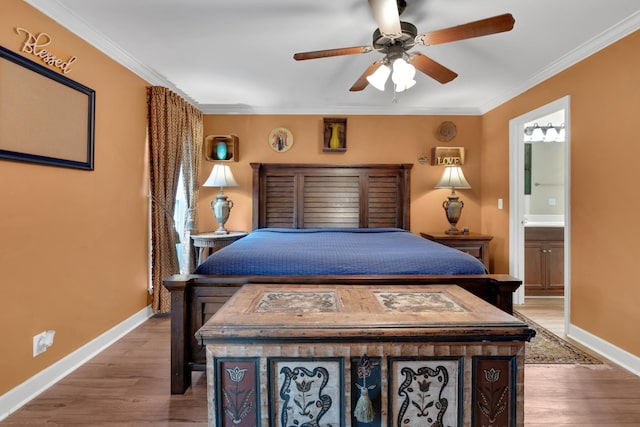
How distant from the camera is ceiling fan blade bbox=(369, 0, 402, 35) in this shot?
5.35 feet

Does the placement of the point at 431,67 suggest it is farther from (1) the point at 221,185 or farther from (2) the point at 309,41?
(1) the point at 221,185

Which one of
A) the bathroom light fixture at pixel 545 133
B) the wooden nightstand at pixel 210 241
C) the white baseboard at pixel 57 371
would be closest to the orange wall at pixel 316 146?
the wooden nightstand at pixel 210 241

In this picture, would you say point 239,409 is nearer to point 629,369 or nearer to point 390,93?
point 629,369

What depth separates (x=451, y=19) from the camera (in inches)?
89.0

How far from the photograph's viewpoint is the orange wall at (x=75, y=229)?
1.88m

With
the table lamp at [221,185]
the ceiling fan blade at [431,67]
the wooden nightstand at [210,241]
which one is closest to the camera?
the ceiling fan blade at [431,67]

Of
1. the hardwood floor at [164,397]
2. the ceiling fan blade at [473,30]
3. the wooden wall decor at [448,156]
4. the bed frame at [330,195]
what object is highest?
the ceiling fan blade at [473,30]

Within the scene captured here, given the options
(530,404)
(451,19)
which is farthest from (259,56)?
(530,404)

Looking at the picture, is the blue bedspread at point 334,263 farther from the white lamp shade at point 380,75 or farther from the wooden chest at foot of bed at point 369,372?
the white lamp shade at point 380,75

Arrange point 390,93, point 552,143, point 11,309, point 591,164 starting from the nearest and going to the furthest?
point 11,309, point 591,164, point 390,93, point 552,143

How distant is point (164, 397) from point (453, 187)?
3501 millimetres

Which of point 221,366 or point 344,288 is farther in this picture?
point 344,288

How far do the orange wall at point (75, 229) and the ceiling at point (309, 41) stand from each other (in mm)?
214

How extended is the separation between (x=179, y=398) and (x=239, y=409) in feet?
3.26
